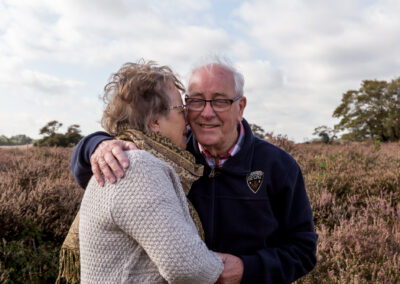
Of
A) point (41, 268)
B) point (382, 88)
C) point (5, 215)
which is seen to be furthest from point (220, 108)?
point (382, 88)

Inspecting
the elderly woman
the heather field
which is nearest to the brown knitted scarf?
the elderly woman

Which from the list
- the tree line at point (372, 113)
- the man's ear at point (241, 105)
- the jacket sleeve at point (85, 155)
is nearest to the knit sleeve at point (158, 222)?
the jacket sleeve at point (85, 155)

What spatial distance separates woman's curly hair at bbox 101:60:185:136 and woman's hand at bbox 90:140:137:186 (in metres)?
0.18

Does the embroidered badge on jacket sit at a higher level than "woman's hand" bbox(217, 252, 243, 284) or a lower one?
higher

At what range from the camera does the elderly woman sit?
1526mm

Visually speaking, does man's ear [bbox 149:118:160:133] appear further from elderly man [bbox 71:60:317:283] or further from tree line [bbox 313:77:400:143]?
tree line [bbox 313:77:400:143]

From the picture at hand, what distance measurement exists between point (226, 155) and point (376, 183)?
5.25 meters

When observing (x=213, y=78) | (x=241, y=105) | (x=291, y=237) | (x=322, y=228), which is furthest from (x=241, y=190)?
(x=322, y=228)

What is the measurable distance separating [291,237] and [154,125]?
1260 mm

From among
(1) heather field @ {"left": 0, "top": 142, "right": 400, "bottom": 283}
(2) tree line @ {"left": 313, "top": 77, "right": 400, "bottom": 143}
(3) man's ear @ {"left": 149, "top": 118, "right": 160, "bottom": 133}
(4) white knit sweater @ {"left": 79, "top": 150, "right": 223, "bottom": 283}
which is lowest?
(1) heather field @ {"left": 0, "top": 142, "right": 400, "bottom": 283}

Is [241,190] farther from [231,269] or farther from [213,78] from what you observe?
[213,78]

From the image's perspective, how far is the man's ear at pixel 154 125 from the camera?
6.59 feet

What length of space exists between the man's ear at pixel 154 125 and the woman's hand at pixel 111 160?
0.21 meters

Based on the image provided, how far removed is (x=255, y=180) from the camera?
7.92 feet
